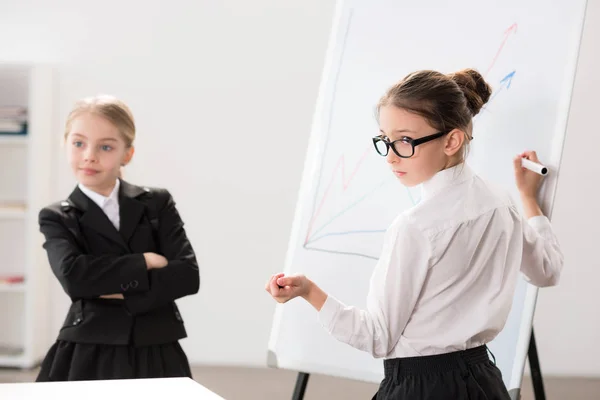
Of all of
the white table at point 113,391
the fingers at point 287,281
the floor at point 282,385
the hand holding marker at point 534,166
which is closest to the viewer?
the white table at point 113,391

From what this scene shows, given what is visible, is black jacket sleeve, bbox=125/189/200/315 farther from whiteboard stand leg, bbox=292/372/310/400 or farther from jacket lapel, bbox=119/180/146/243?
whiteboard stand leg, bbox=292/372/310/400

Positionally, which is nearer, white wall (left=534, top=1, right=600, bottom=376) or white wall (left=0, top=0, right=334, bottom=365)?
white wall (left=534, top=1, right=600, bottom=376)

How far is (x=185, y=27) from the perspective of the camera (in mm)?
4270

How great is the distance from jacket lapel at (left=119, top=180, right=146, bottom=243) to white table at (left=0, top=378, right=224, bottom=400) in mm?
777

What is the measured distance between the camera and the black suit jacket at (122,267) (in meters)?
2.01

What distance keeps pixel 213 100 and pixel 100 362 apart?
2.48 meters

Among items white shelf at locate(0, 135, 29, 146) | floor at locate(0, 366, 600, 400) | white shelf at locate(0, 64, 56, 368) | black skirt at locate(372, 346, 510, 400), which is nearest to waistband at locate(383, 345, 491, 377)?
black skirt at locate(372, 346, 510, 400)

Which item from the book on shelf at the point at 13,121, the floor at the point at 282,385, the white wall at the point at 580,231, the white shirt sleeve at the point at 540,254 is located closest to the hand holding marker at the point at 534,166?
the white shirt sleeve at the point at 540,254

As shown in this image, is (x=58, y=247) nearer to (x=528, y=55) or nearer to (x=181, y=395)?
(x=181, y=395)

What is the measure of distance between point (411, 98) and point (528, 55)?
0.63 metres

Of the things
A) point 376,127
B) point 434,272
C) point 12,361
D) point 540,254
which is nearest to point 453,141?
point 434,272

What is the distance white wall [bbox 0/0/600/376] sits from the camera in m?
4.27

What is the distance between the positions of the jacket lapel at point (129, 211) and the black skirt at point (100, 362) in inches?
11.9

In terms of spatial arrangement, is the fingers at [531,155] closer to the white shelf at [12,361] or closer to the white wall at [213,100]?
the white wall at [213,100]
